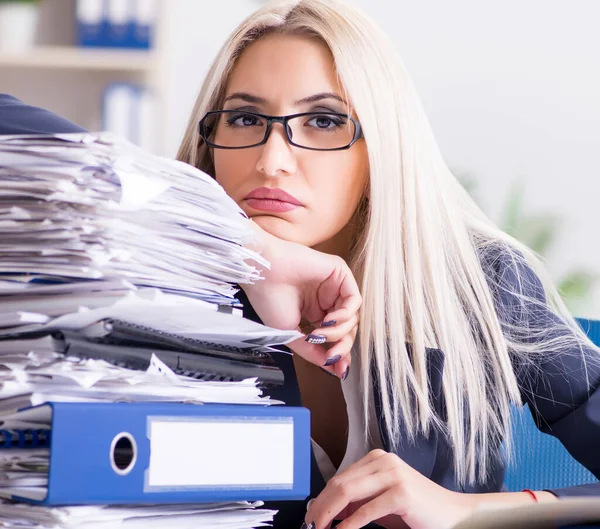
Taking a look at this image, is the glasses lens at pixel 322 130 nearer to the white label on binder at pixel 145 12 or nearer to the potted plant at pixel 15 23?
the white label on binder at pixel 145 12

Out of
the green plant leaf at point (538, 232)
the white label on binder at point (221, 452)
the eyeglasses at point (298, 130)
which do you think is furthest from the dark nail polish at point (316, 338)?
the green plant leaf at point (538, 232)

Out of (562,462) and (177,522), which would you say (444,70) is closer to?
(562,462)

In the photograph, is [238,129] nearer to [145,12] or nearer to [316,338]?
[316,338]

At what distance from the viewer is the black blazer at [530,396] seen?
1.05 m

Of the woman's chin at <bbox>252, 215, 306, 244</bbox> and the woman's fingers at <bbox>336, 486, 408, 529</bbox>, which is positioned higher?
the woman's chin at <bbox>252, 215, 306, 244</bbox>

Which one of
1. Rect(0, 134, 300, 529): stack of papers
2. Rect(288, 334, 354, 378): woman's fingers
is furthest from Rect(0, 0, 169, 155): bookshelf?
Rect(0, 134, 300, 529): stack of papers

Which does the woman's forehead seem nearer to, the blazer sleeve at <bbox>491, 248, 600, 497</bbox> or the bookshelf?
the blazer sleeve at <bbox>491, 248, 600, 497</bbox>

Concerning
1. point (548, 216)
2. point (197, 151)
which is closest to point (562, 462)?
point (197, 151)

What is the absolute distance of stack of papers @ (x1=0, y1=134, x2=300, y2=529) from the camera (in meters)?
0.53

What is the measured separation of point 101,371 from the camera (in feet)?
1.82

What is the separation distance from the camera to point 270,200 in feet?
3.51

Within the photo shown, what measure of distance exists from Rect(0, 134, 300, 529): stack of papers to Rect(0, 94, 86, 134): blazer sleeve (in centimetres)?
7

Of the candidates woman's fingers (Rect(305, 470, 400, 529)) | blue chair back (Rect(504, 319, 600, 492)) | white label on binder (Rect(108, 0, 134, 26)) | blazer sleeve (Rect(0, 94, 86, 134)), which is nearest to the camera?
blazer sleeve (Rect(0, 94, 86, 134))

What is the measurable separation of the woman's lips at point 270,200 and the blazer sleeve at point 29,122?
0.42m
